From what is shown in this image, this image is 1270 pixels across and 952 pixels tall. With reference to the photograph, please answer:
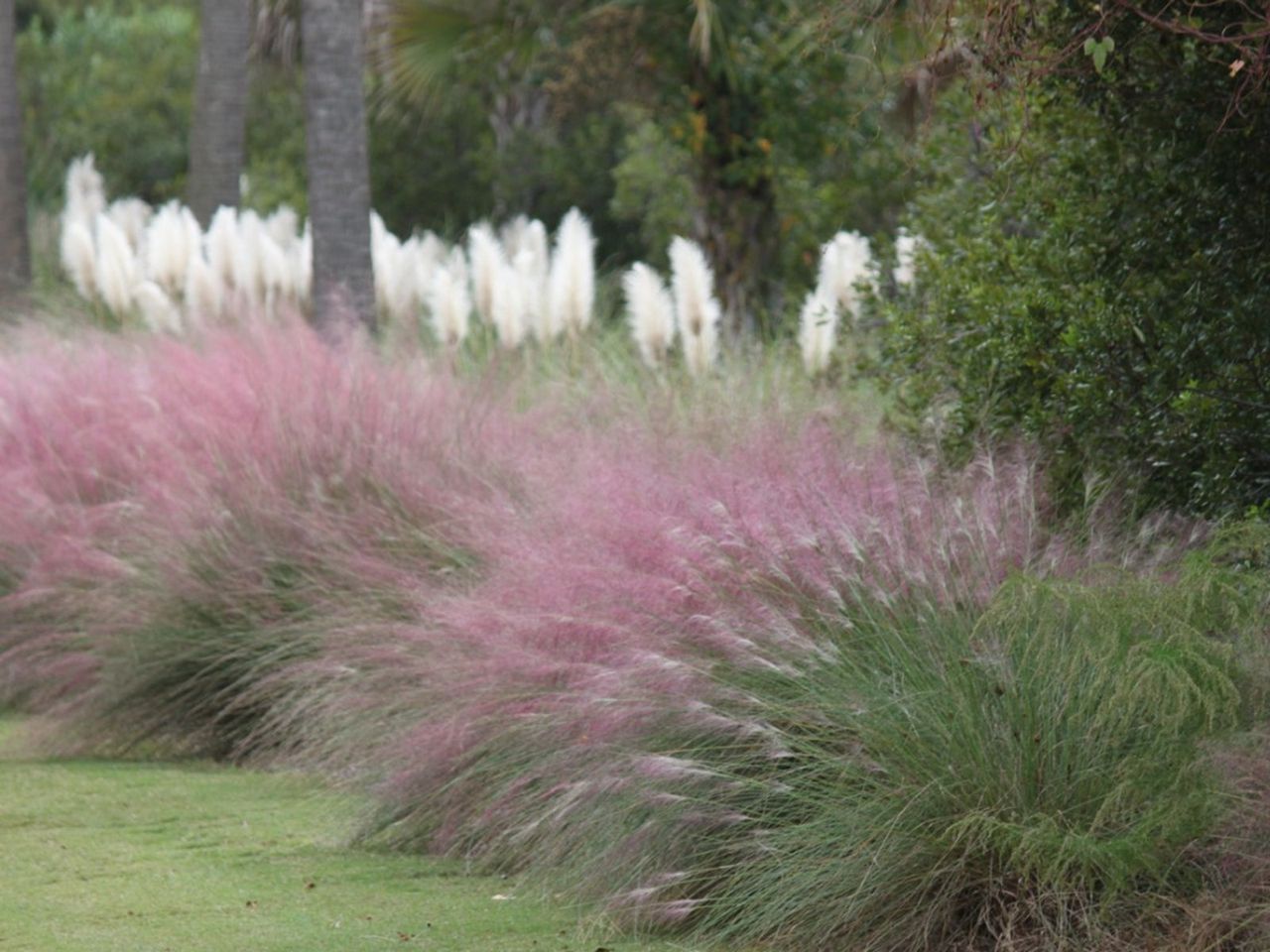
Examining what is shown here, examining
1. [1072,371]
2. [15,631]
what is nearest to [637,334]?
[15,631]

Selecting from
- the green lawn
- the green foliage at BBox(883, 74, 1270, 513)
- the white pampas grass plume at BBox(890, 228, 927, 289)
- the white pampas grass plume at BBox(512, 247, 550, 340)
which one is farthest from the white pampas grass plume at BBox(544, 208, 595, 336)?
the green lawn

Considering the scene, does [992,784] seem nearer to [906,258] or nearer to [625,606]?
[625,606]

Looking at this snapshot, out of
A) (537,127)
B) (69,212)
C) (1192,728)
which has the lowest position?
(1192,728)

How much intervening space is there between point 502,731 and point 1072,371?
2.32 m

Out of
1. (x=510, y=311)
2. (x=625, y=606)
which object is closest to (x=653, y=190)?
(x=510, y=311)

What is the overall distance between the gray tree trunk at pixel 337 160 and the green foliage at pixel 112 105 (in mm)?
12683

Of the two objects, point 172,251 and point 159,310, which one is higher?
point 172,251

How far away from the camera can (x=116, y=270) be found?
44.6ft

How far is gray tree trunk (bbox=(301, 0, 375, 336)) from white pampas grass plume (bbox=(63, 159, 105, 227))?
4641mm

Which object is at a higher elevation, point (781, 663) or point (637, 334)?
point (637, 334)

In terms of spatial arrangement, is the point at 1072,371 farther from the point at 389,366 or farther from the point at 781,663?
the point at 389,366

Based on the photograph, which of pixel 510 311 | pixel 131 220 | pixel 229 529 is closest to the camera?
pixel 229 529

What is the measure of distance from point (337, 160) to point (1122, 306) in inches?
306

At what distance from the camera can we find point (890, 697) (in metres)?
4.93
